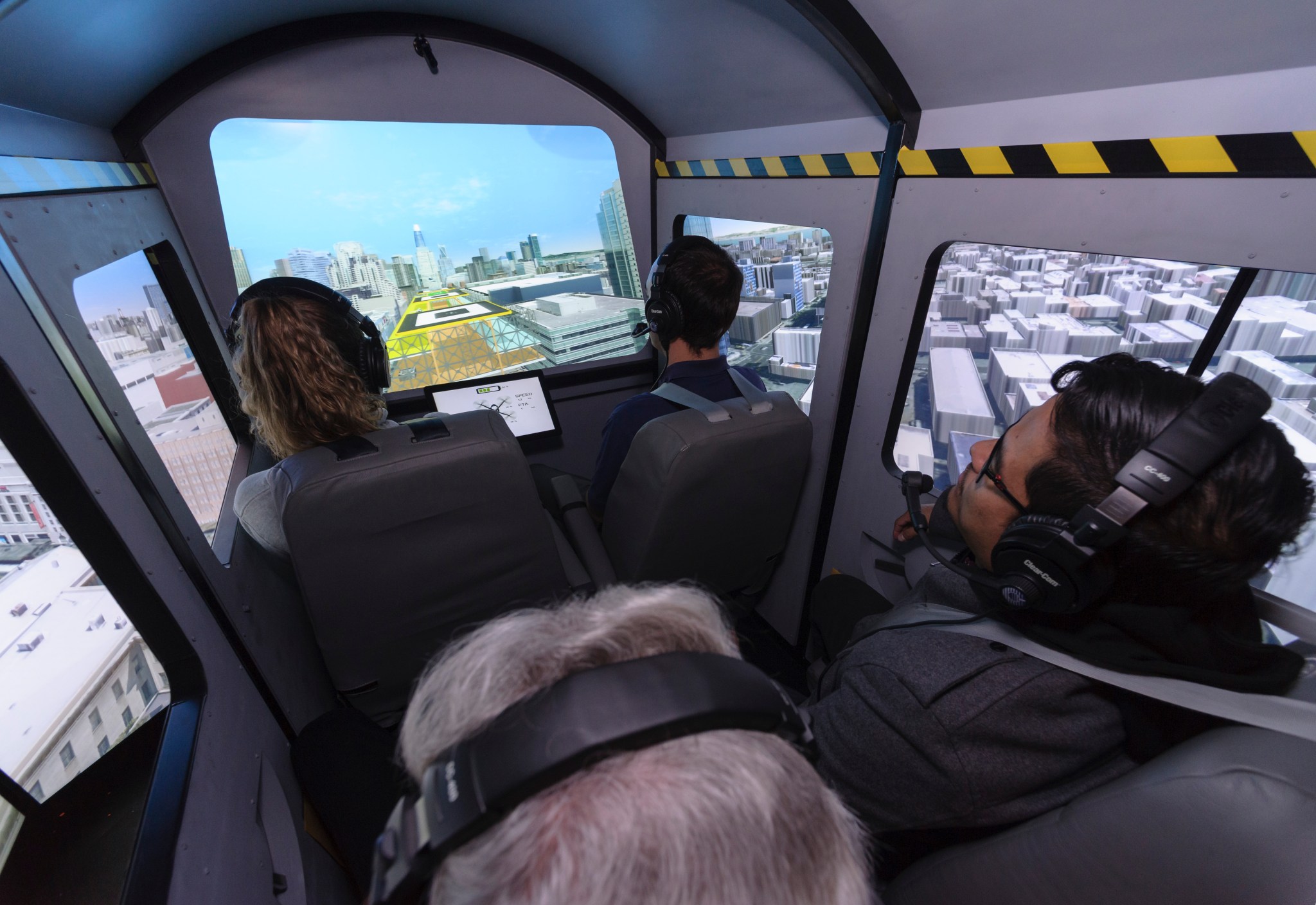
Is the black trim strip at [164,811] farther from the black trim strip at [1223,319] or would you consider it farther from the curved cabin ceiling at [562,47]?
the black trim strip at [1223,319]

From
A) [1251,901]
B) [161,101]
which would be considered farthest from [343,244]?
[1251,901]

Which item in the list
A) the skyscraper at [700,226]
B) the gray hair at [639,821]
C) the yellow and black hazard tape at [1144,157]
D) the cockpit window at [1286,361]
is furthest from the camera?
the skyscraper at [700,226]

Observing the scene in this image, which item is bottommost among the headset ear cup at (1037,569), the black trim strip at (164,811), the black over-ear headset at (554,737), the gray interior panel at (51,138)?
the black trim strip at (164,811)

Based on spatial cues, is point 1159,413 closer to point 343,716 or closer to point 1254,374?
point 1254,374

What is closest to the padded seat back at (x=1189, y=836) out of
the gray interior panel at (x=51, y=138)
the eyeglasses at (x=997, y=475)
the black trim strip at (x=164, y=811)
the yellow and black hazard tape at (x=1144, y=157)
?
the eyeglasses at (x=997, y=475)

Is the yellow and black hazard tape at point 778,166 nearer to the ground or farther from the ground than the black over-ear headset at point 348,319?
farther from the ground

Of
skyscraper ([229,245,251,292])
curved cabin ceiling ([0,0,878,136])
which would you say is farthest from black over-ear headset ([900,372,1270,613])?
skyscraper ([229,245,251,292])
